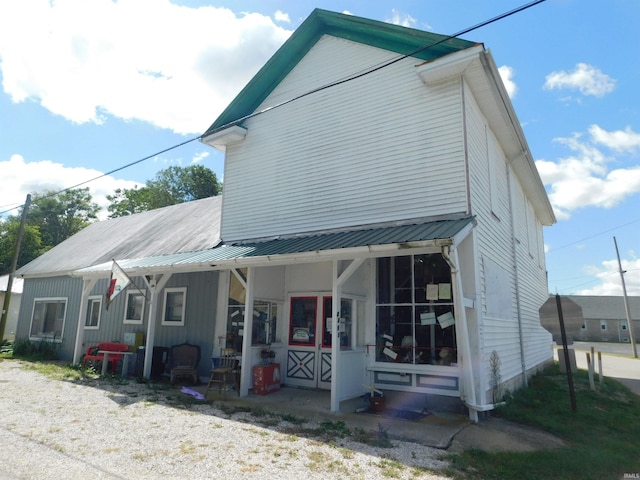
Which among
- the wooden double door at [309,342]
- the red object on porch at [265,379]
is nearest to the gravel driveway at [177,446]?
the red object on porch at [265,379]

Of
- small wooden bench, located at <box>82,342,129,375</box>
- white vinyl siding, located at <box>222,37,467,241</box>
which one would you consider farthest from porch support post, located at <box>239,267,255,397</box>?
small wooden bench, located at <box>82,342,129,375</box>

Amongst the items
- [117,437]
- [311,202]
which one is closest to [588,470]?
[117,437]

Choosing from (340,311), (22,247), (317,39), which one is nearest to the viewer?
(340,311)

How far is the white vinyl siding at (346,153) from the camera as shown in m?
8.20

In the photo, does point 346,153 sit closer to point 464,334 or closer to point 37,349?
point 464,334

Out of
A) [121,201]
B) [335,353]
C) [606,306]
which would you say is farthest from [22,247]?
[606,306]

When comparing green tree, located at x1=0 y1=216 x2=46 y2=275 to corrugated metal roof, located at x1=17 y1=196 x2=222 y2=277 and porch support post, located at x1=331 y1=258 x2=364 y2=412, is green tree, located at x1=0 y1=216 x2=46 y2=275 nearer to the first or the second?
corrugated metal roof, located at x1=17 y1=196 x2=222 y2=277

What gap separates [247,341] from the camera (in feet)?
29.2

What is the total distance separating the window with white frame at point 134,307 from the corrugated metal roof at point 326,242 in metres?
2.52

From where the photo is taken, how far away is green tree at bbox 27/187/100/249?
157 feet

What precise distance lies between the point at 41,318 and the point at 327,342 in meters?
14.1

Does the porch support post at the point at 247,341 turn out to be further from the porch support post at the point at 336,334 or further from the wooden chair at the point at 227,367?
the porch support post at the point at 336,334


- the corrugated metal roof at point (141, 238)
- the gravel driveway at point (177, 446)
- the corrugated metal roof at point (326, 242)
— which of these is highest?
the corrugated metal roof at point (141, 238)

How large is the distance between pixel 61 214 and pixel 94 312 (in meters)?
42.1
